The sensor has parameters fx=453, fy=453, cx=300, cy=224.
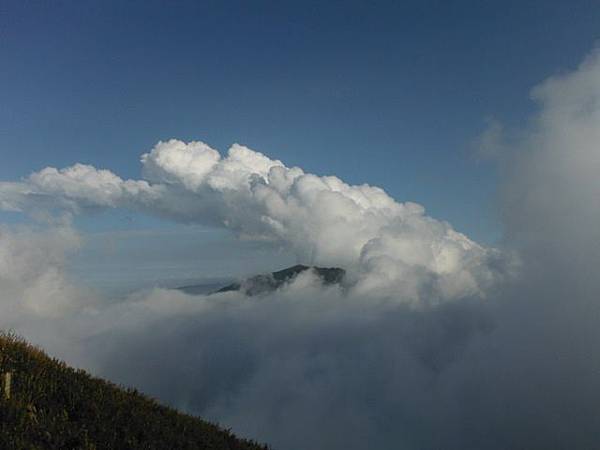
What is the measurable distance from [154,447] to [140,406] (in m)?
2.04

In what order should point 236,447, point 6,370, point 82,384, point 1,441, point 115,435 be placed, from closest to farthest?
point 1,441, point 115,435, point 6,370, point 82,384, point 236,447

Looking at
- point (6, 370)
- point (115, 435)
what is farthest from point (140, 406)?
point (6, 370)

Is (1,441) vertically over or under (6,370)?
under

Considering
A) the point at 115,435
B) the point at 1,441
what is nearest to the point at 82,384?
the point at 115,435

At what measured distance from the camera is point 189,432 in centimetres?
1127

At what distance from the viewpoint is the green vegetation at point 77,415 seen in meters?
8.25

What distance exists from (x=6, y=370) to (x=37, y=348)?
255cm

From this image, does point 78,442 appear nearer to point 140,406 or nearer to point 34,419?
point 34,419

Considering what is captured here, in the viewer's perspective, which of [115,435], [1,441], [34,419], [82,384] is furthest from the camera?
[82,384]

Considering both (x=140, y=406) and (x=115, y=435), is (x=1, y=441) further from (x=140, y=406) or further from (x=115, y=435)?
(x=140, y=406)

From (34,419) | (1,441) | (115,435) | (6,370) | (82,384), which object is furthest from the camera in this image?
(82,384)

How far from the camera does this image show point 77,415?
31.0 ft

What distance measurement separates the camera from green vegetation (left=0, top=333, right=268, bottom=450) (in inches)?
325

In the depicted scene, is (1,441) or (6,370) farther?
(6,370)
